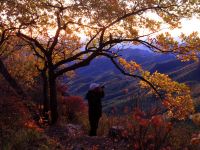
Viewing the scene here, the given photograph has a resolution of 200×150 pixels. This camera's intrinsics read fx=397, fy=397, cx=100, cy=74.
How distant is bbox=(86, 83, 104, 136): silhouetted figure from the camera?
49.2 ft

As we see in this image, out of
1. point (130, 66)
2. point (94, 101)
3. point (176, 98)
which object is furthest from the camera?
point (130, 66)

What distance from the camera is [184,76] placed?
198500mm

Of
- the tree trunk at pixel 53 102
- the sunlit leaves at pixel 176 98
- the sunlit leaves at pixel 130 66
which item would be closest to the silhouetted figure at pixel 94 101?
the sunlit leaves at pixel 176 98

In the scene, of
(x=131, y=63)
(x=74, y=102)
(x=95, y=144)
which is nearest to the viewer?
(x=95, y=144)

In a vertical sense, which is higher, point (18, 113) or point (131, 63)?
point (131, 63)

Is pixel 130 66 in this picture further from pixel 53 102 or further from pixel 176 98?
pixel 53 102

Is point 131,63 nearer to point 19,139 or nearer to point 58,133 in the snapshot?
point 58,133

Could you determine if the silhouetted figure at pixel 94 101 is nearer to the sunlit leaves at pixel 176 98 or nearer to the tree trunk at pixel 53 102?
the sunlit leaves at pixel 176 98

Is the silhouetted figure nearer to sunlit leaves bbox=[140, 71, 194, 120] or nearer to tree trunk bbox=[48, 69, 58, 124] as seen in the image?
sunlit leaves bbox=[140, 71, 194, 120]

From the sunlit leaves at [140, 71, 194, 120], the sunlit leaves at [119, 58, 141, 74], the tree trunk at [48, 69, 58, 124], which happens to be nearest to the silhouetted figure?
the sunlit leaves at [140, 71, 194, 120]

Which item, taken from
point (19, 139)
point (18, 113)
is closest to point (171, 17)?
point (18, 113)

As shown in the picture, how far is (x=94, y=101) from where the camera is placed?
1532cm

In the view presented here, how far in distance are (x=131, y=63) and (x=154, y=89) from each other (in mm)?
2625

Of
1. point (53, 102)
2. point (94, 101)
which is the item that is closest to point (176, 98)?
point (94, 101)
